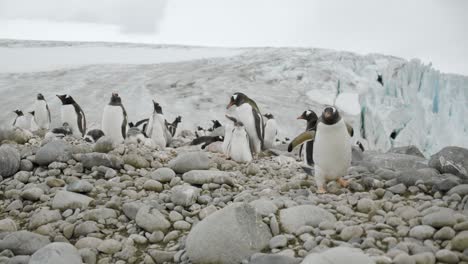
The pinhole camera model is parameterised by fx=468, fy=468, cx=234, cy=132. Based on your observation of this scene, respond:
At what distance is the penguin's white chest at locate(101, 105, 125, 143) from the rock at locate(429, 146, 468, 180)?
4.32 meters

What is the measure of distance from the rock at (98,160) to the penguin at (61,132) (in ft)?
10.9

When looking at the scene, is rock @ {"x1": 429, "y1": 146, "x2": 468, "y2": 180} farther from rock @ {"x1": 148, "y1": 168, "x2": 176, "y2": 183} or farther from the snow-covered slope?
the snow-covered slope

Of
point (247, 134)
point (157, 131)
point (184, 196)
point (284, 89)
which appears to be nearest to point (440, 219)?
point (184, 196)

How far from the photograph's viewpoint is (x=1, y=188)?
3908 millimetres

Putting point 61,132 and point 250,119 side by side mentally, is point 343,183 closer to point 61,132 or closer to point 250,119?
point 250,119

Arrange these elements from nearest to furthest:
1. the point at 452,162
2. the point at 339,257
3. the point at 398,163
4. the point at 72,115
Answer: the point at 339,257, the point at 452,162, the point at 398,163, the point at 72,115

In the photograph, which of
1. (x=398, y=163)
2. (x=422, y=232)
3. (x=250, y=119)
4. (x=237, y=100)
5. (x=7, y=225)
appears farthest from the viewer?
(x=237, y=100)

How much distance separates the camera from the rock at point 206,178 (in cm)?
393

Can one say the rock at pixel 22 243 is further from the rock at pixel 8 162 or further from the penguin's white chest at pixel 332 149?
the penguin's white chest at pixel 332 149

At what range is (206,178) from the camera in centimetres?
393

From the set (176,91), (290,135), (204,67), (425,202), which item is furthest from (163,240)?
(204,67)

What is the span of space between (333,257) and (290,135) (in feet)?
43.9

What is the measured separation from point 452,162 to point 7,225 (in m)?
3.65

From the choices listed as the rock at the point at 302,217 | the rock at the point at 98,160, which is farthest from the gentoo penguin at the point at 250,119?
the rock at the point at 302,217
